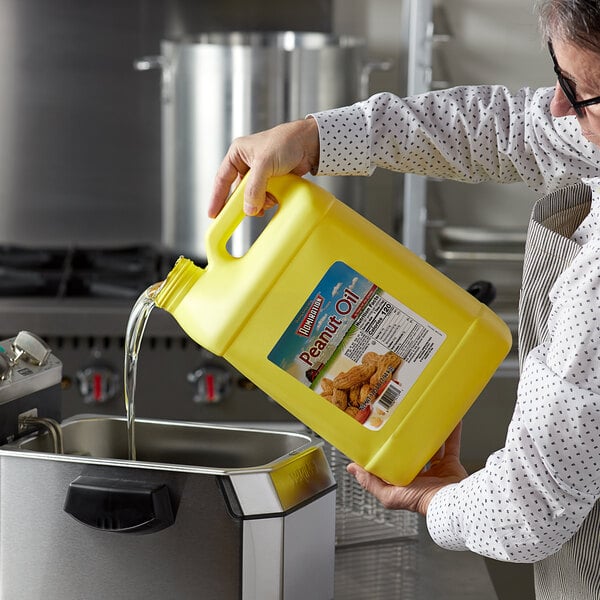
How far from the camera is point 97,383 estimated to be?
2188mm

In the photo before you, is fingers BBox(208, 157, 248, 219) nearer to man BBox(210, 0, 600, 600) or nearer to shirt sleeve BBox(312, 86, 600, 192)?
man BBox(210, 0, 600, 600)

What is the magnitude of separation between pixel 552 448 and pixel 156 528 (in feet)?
1.28

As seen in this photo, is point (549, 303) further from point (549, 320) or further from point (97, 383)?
point (97, 383)

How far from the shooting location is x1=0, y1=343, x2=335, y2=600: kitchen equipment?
1029 mm

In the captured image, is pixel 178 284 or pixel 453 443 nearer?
pixel 178 284

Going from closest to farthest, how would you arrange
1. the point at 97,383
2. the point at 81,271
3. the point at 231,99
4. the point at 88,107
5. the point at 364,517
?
the point at 364,517, the point at 97,383, the point at 231,99, the point at 81,271, the point at 88,107

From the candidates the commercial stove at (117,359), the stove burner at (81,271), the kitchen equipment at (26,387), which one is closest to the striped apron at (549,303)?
the kitchen equipment at (26,387)

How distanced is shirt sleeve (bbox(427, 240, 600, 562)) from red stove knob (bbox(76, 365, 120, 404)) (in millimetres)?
1280

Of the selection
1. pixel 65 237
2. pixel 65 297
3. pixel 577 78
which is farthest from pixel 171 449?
pixel 65 237

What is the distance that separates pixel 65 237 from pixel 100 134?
0.29 metres

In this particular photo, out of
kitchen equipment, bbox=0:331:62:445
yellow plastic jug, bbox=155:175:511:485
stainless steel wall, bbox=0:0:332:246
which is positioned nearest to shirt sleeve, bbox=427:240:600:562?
yellow plastic jug, bbox=155:175:511:485

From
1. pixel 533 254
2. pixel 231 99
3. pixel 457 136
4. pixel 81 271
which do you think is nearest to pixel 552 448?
pixel 533 254

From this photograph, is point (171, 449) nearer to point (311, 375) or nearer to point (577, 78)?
point (311, 375)

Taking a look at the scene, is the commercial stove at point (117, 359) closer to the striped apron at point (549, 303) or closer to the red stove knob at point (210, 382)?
the red stove knob at point (210, 382)
